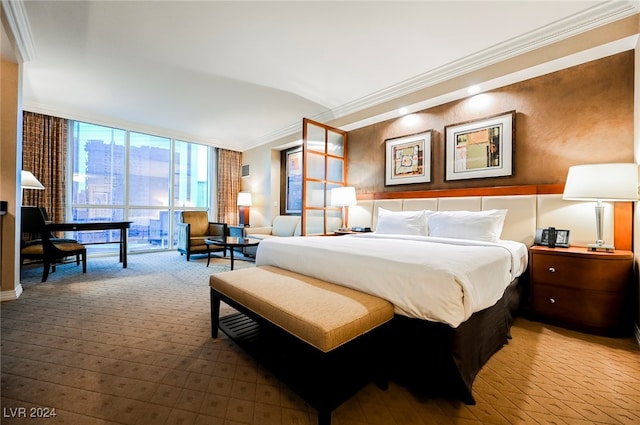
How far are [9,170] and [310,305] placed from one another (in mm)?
3562

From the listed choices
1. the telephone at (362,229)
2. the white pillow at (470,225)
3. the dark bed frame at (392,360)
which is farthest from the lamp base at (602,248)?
the telephone at (362,229)

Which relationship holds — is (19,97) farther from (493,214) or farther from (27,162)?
(493,214)

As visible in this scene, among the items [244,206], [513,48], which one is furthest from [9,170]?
[513,48]

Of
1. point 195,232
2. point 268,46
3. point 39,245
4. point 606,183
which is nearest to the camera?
point 606,183

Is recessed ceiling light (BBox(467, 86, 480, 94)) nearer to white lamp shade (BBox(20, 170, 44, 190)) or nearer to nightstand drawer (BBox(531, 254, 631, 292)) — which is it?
nightstand drawer (BBox(531, 254, 631, 292))

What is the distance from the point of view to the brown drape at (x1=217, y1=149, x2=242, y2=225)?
6.84m

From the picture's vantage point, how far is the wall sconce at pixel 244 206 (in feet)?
21.2

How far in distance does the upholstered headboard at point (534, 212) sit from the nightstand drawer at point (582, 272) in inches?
19.8

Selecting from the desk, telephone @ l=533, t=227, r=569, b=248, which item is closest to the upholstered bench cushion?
telephone @ l=533, t=227, r=569, b=248

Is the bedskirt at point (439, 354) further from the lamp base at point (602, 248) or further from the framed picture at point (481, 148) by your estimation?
the framed picture at point (481, 148)

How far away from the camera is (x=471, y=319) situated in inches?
58.7

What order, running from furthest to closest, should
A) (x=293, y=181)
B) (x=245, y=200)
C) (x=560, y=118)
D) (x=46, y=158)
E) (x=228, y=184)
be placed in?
(x=228, y=184)
(x=245, y=200)
(x=293, y=181)
(x=46, y=158)
(x=560, y=118)

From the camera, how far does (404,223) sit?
326cm

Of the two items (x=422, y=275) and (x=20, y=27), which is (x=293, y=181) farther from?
(x=422, y=275)
